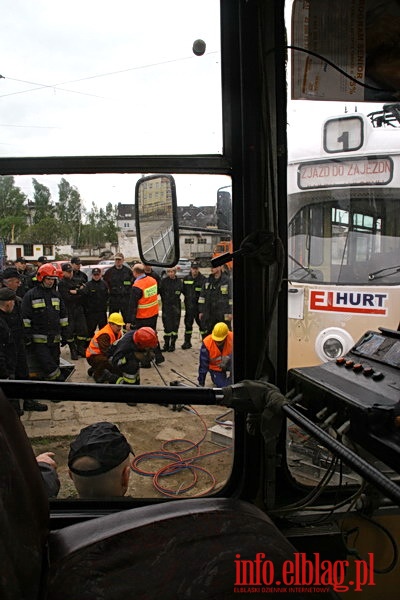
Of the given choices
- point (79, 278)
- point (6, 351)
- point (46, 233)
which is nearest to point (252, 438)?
point (46, 233)

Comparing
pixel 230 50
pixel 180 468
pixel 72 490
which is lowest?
pixel 180 468

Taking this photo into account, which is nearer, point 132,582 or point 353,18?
point 132,582

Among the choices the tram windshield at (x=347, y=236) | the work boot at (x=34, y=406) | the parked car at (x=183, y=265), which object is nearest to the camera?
the parked car at (x=183, y=265)

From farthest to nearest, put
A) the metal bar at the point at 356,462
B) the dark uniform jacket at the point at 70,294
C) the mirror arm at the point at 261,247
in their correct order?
1. the dark uniform jacket at the point at 70,294
2. the mirror arm at the point at 261,247
3. the metal bar at the point at 356,462

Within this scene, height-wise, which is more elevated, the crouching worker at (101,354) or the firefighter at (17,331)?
the firefighter at (17,331)

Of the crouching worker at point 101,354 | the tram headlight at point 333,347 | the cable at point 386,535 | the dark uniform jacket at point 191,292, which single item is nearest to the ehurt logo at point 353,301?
the tram headlight at point 333,347

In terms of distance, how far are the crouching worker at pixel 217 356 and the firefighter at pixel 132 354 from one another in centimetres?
82

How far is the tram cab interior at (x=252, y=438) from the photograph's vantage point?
1111 millimetres

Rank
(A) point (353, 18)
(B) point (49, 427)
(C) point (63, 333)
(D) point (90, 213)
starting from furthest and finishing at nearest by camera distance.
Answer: (C) point (63, 333) < (B) point (49, 427) < (D) point (90, 213) < (A) point (353, 18)

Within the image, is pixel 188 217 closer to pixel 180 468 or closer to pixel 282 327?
pixel 282 327

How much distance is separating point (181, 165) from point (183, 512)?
114 centimetres

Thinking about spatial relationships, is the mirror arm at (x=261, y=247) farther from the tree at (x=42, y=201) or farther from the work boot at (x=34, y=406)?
the work boot at (x=34, y=406)

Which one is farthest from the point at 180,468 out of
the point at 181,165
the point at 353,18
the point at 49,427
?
the point at 353,18

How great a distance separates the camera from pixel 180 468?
260 cm
